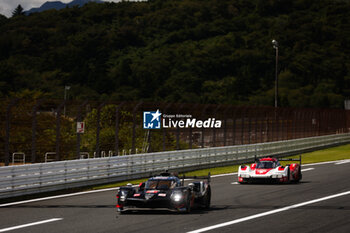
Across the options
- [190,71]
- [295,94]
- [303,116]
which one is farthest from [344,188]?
[190,71]

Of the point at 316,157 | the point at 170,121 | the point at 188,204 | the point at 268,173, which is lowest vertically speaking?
the point at 316,157

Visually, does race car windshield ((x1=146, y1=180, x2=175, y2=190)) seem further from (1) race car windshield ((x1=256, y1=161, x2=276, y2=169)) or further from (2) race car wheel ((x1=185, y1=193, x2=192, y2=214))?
(1) race car windshield ((x1=256, y1=161, x2=276, y2=169))

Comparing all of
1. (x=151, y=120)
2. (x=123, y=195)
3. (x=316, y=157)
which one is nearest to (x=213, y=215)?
(x=123, y=195)

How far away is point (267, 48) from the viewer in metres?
179

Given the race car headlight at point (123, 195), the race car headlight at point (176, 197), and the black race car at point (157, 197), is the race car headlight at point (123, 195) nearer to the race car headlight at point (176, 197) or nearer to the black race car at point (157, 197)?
the black race car at point (157, 197)

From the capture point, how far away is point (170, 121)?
2714cm

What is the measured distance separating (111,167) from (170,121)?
558 cm

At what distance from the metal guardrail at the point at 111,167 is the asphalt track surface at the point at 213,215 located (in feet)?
4.03

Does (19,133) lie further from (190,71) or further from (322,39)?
(322,39)

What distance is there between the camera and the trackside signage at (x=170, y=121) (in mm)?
26078

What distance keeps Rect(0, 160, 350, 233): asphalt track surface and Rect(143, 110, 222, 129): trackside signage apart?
7337 millimetres

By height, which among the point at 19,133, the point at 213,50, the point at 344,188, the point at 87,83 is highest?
the point at 213,50

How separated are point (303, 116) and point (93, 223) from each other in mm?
31945

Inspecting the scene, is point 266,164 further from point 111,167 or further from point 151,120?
point 151,120
